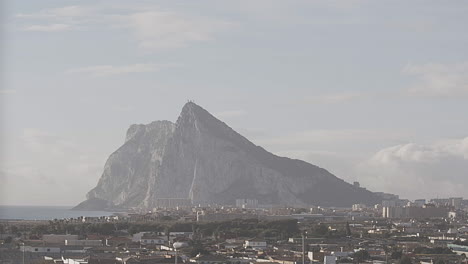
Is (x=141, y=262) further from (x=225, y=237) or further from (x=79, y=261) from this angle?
(x=225, y=237)

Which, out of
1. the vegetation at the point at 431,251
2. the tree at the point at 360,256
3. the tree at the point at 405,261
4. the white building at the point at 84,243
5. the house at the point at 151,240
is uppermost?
the house at the point at 151,240

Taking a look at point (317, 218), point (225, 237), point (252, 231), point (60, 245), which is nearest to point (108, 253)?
point (60, 245)

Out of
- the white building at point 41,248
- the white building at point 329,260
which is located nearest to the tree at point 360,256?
the white building at point 329,260

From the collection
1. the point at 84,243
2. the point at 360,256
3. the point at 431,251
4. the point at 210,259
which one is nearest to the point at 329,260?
the point at 210,259

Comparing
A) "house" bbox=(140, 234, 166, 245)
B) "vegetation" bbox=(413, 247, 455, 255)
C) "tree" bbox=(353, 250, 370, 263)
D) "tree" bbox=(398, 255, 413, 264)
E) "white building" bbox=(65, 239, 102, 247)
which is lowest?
"tree" bbox=(398, 255, 413, 264)

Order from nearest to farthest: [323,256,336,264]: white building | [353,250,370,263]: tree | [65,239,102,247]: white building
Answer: [323,256,336,264]: white building
[353,250,370,263]: tree
[65,239,102,247]: white building

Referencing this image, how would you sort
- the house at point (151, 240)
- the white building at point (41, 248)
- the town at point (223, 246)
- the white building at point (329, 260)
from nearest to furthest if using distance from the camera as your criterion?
the white building at point (329, 260)
the town at point (223, 246)
the white building at point (41, 248)
the house at point (151, 240)

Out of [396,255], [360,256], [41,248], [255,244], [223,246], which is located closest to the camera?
[360,256]

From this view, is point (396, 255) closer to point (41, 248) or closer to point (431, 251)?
point (431, 251)

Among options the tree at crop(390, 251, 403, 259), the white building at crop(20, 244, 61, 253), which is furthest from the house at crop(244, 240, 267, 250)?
the white building at crop(20, 244, 61, 253)

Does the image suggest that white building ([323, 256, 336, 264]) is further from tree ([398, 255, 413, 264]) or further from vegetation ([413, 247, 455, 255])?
vegetation ([413, 247, 455, 255])

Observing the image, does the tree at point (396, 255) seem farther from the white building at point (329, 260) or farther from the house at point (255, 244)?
the house at point (255, 244)
